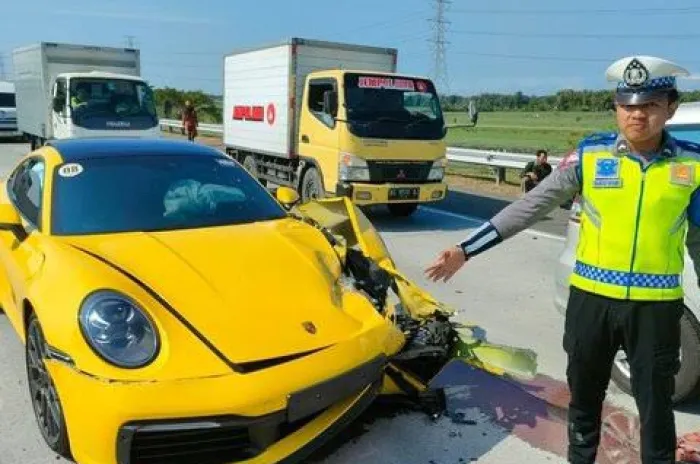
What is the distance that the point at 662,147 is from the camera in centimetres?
270

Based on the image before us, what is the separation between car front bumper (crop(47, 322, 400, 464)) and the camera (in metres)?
2.80

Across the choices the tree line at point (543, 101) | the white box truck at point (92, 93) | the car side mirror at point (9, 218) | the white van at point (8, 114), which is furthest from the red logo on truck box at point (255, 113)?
the tree line at point (543, 101)

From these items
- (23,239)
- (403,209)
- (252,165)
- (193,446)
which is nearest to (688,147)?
(193,446)

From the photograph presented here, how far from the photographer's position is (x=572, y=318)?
293cm

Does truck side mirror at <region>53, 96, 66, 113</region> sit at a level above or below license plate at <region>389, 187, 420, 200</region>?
above

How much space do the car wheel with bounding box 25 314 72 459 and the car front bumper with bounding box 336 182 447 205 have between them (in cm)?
660

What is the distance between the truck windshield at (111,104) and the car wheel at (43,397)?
12606 mm

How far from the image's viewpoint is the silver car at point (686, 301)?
3.79 meters

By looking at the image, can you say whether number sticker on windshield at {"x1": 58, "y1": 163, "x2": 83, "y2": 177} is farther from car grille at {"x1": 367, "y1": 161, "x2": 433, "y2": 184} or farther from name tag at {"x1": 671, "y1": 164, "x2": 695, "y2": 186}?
car grille at {"x1": 367, "y1": 161, "x2": 433, "y2": 184}

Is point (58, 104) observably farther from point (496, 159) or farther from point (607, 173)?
point (607, 173)

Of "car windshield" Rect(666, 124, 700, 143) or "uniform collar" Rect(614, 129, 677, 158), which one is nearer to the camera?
"uniform collar" Rect(614, 129, 677, 158)

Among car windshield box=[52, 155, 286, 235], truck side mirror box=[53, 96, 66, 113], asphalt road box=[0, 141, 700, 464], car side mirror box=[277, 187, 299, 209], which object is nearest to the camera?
asphalt road box=[0, 141, 700, 464]

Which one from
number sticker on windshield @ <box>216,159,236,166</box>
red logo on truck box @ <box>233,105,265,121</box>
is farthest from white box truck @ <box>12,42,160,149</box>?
number sticker on windshield @ <box>216,159,236,166</box>

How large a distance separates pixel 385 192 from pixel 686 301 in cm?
652
